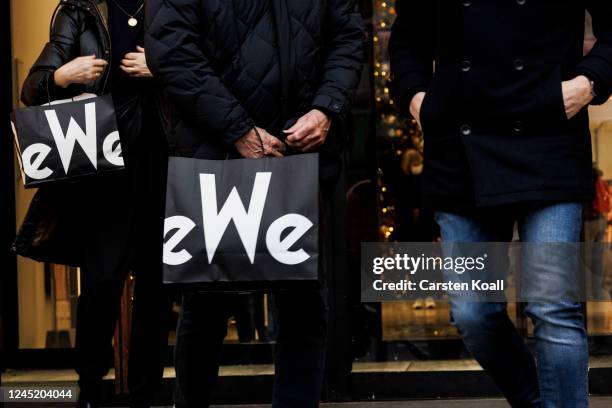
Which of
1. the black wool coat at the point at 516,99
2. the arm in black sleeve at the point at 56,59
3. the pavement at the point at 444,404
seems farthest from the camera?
the pavement at the point at 444,404

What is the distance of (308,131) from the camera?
348cm

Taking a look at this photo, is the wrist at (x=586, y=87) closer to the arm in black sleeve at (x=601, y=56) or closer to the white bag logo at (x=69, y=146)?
the arm in black sleeve at (x=601, y=56)

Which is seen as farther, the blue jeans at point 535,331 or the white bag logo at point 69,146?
the white bag logo at point 69,146

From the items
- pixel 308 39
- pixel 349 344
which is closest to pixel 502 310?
pixel 308 39

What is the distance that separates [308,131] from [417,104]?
14.7 inches

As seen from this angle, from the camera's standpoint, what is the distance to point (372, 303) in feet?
18.4

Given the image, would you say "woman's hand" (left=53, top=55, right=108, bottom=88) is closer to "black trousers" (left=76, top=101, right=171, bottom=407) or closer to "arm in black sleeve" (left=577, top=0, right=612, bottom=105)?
"black trousers" (left=76, top=101, right=171, bottom=407)

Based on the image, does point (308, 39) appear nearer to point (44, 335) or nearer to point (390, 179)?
point (390, 179)

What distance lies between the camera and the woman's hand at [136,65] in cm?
401

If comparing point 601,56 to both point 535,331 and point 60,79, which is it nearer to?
point 535,331

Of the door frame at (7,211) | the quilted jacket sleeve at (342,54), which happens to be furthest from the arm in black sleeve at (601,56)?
the door frame at (7,211)

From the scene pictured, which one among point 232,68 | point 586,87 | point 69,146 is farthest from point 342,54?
point 69,146

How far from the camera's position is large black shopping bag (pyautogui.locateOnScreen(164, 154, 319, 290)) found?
3277mm

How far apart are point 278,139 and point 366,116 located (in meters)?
2.11
